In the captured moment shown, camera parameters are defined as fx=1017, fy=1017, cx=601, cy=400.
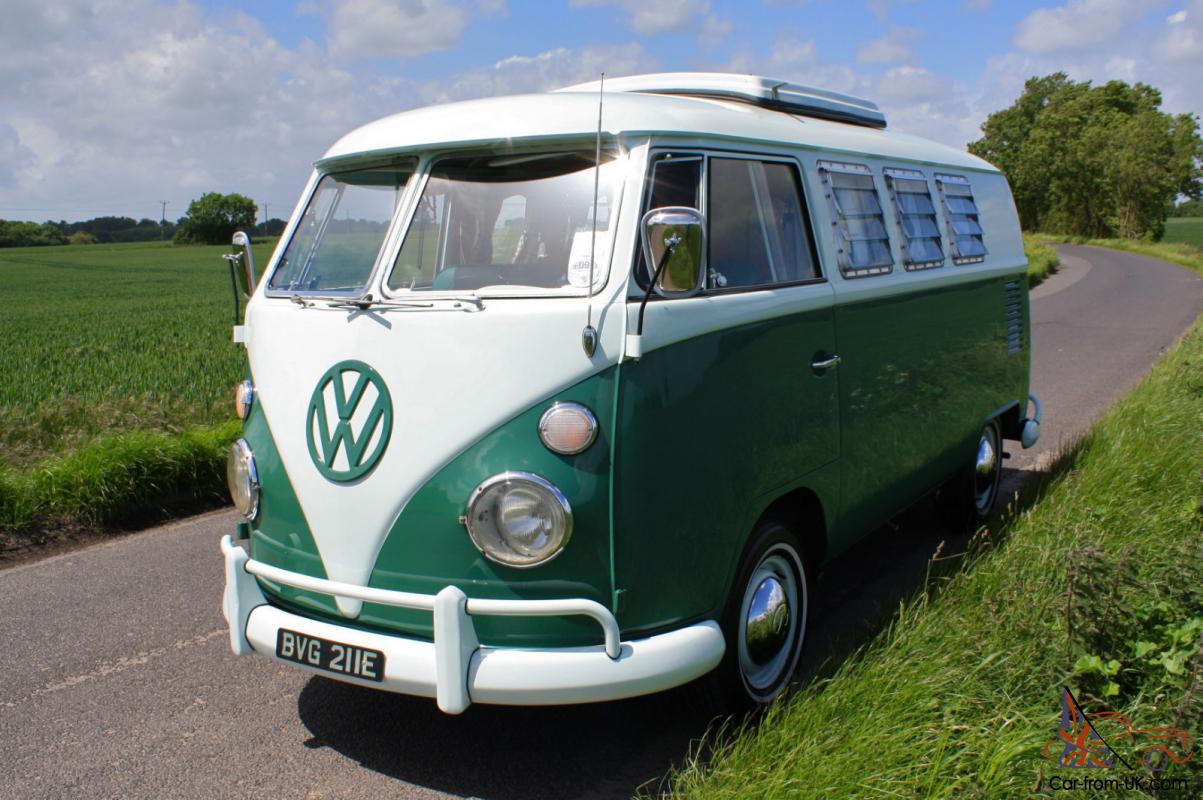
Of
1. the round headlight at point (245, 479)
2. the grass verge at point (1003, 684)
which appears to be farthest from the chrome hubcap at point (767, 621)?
the round headlight at point (245, 479)

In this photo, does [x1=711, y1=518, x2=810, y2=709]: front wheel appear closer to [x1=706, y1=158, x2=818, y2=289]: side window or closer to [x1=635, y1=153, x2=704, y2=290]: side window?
[x1=706, y1=158, x2=818, y2=289]: side window

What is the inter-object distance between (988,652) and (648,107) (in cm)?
221

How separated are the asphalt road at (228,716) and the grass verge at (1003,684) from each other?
0.42 m

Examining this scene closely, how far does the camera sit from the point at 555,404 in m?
3.04

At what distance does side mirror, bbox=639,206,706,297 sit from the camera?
3004 mm

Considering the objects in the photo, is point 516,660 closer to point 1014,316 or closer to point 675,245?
point 675,245

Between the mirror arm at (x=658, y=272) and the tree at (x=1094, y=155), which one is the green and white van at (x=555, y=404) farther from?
the tree at (x=1094, y=155)

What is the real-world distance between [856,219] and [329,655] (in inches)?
115

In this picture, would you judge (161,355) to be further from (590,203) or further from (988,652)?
(988,652)

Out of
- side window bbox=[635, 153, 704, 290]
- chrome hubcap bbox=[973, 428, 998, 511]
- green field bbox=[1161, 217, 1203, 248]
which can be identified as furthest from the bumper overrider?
green field bbox=[1161, 217, 1203, 248]

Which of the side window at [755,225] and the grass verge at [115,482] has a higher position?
the side window at [755,225]

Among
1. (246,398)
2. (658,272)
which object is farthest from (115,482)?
(658,272)

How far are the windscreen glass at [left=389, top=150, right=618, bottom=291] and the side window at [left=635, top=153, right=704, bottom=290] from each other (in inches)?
5.3

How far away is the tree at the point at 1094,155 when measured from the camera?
62.7 m
